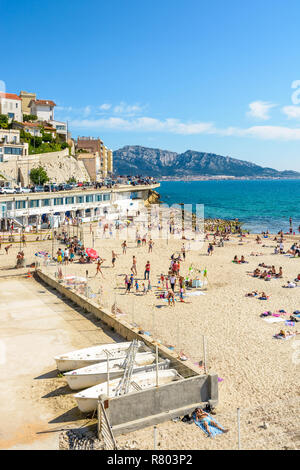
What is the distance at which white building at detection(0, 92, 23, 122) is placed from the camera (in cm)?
6647

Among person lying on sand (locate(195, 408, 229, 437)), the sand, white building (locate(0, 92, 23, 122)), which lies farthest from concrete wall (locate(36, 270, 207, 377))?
white building (locate(0, 92, 23, 122))

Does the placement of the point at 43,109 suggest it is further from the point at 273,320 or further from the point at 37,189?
the point at 273,320

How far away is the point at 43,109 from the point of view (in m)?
79.9

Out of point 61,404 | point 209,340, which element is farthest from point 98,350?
point 209,340

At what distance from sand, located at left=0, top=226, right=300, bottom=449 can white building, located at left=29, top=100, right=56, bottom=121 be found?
5893 cm

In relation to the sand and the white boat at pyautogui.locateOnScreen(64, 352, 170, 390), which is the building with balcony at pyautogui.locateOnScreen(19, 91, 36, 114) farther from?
the white boat at pyautogui.locateOnScreen(64, 352, 170, 390)

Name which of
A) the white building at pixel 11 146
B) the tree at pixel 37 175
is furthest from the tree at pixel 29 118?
the tree at pixel 37 175

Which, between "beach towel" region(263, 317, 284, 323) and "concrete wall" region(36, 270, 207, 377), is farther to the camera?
"beach towel" region(263, 317, 284, 323)

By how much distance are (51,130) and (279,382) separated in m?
66.8

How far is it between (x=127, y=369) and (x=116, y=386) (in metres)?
0.64

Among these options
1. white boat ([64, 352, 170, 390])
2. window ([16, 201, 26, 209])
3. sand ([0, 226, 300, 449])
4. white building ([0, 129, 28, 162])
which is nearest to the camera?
sand ([0, 226, 300, 449])

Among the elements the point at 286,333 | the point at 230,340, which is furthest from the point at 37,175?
the point at 286,333

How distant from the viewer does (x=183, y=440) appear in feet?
26.3
